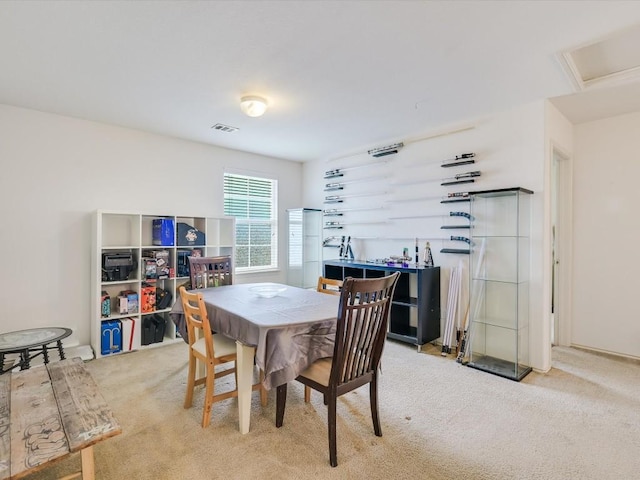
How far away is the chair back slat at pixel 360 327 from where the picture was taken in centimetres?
184

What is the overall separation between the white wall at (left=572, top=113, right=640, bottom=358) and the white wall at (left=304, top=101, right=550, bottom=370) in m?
1.04

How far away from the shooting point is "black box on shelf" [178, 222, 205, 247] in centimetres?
411

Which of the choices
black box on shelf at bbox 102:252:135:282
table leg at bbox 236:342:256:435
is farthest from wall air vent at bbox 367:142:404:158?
black box on shelf at bbox 102:252:135:282

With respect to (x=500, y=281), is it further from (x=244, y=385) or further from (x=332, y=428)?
(x=244, y=385)

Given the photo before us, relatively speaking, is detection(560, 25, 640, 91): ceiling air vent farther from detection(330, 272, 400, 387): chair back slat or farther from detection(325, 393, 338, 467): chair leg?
detection(325, 393, 338, 467): chair leg

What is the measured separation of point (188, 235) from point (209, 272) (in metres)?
0.95

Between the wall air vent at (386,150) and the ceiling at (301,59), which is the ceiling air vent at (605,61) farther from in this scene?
the wall air vent at (386,150)

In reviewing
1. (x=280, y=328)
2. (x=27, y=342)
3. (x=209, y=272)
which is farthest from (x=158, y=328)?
(x=280, y=328)

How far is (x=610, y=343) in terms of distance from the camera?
142 inches

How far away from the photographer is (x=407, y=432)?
218 centimetres

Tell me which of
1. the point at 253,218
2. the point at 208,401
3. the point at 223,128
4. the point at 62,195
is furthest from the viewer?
the point at 253,218

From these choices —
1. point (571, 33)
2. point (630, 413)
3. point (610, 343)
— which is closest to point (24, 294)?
point (571, 33)

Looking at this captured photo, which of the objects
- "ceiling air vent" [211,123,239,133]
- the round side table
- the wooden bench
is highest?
"ceiling air vent" [211,123,239,133]

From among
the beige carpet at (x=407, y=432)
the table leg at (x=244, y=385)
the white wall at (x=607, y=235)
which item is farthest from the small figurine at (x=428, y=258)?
the table leg at (x=244, y=385)
